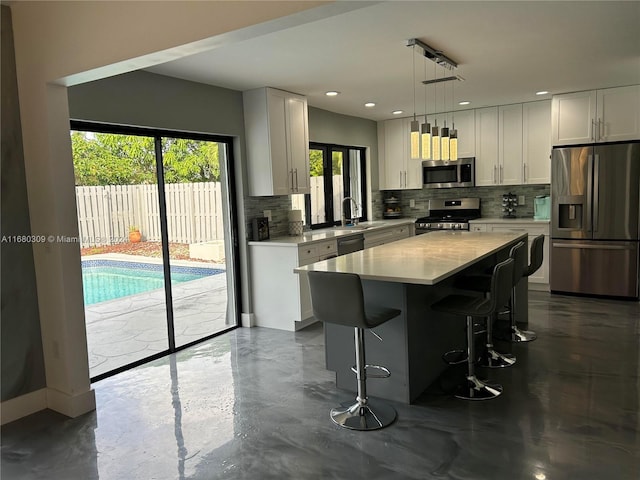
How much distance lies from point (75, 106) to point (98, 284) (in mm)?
1353

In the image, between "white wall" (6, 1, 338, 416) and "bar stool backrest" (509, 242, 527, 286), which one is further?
"bar stool backrest" (509, 242, 527, 286)

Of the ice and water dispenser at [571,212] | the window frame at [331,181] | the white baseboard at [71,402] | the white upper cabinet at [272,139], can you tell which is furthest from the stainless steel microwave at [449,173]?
the white baseboard at [71,402]

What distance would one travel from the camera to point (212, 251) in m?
4.81

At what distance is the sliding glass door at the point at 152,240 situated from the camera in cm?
373

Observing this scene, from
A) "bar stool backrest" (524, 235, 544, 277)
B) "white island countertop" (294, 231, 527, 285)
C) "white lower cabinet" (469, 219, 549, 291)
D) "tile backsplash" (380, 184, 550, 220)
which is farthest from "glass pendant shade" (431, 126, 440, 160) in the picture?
"tile backsplash" (380, 184, 550, 220)

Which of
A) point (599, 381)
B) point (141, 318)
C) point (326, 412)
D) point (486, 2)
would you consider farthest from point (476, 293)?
point (141, 318)

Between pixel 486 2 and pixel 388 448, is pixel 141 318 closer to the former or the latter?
pixel 388 448

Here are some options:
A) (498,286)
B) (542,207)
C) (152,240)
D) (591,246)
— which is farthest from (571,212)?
(152,240)

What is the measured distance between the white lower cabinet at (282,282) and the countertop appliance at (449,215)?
2208mm

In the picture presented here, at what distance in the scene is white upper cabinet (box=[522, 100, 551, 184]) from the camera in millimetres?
6164

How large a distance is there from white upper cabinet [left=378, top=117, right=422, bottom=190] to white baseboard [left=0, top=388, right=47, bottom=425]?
541 centimetres

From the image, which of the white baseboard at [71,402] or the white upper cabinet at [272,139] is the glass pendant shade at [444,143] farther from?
the white baseboard at [71,402]

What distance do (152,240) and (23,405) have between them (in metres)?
1.56

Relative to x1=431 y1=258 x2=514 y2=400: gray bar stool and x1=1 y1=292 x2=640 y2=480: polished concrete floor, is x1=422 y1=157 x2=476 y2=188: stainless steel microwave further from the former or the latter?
x1=431 y1=258 x2=514 y2=400: gray bar stool
